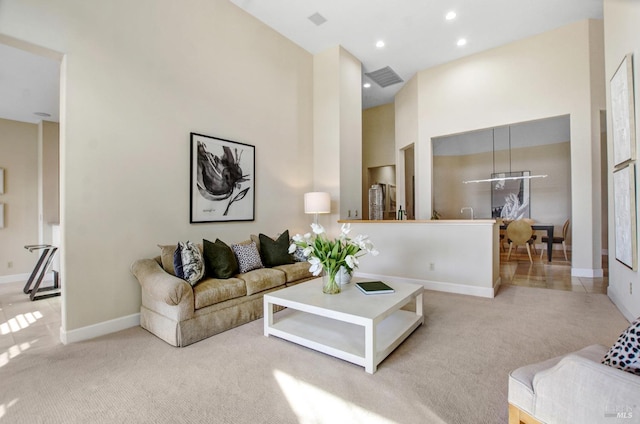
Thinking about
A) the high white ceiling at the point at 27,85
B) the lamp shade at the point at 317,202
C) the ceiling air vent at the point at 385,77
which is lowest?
the lamp shade at the point at 317,202

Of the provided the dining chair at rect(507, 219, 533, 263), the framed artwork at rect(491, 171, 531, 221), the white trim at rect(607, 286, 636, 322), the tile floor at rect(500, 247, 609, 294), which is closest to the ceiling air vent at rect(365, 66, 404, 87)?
the framed artwork at rect(491, 171, 531, 221)

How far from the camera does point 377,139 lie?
7914 millimetres

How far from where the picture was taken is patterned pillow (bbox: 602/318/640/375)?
1029 millimetres

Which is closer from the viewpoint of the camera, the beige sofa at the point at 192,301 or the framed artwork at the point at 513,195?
the beige sofa at the point at 192,301

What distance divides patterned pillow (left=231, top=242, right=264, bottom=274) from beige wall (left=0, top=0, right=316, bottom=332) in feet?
1.78

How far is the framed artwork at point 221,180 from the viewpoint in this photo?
3.55 meters

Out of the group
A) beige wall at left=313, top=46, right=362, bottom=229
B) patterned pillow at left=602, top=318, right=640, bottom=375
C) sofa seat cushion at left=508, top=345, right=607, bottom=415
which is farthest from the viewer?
beige wall at left=313, top=46, right=362, bottom=229

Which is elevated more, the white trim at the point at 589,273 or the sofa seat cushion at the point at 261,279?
the sofa seat cushion at the point at 261,279

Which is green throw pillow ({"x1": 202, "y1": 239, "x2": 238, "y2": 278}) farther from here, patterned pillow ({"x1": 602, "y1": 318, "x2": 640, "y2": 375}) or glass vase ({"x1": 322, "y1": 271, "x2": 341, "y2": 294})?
patterned pillow ({"x1": 602, "y1": 318, "x2": 640, "y2": 375})

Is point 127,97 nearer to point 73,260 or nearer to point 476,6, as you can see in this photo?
point 73,260

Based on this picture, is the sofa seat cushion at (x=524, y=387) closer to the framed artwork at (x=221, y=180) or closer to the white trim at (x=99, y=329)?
the white trim at (x=99, y=329)

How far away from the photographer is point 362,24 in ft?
14.8

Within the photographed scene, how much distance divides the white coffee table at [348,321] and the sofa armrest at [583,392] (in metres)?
1.01

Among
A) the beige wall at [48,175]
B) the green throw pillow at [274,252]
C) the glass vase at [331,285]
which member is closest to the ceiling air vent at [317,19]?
the green throw pillow at [274,252]
